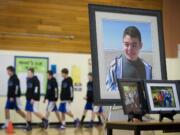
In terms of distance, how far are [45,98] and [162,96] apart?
8.78 metres

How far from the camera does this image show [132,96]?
3133 millimetres

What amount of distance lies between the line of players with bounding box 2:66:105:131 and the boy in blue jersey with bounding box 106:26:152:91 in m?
6.89

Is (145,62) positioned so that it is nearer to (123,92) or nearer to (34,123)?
(123,92)

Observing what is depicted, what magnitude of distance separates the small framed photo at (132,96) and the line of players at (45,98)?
24.8ft

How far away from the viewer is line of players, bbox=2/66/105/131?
10.9 metres

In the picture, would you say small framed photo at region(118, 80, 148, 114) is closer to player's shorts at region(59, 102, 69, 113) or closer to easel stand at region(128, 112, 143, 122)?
easel stand at region(128, 112, 143, 122)

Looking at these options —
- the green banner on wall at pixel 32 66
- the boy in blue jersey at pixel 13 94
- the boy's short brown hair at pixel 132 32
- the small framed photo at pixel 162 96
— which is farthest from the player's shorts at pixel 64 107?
the small framed photo at pixel 162 96

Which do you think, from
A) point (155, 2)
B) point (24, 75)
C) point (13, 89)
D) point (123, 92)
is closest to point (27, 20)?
point (24, 75)

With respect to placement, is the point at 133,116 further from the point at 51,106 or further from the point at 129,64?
the point at 51,106

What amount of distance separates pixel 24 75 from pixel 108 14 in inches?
350

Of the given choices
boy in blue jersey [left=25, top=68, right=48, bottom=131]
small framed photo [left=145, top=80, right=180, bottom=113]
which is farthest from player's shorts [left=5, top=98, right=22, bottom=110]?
small framed photo [left=145, top=80, right=180, bottom=113]

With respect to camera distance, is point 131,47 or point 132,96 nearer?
point 132,96

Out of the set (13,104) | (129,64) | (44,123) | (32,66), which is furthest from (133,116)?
(32,66)

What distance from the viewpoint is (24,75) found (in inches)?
490
